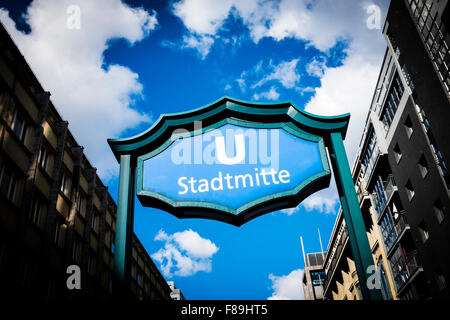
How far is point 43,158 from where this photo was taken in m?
21.7

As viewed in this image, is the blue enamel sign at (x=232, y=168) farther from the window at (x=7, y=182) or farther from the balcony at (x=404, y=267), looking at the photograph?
the balcony at (x=404, y=267)

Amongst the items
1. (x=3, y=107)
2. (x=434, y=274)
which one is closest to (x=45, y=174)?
(x=3, y=107)

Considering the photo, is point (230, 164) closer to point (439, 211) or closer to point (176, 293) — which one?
point (439, 211)

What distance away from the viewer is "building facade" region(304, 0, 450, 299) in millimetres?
21550

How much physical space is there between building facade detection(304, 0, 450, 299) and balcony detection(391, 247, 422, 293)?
0.07 m

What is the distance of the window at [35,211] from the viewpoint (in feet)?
63.9

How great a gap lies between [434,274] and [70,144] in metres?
25.2

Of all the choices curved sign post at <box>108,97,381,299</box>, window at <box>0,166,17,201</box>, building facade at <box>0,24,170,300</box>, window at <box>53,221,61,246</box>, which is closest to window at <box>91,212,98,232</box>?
building facade at <box>0,24,170,300</box>

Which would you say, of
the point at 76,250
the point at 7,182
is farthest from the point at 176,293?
the point at 7,182

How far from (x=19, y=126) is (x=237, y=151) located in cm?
1706

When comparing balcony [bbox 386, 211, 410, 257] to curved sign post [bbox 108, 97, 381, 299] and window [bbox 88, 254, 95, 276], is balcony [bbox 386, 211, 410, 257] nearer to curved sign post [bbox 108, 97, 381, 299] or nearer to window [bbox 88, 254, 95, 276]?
window [bbox 88, 254, 95, 276]

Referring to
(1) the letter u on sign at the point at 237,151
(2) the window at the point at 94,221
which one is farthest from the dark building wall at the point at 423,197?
(2) the window at the point at 94,221

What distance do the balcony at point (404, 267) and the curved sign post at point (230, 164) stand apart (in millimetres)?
25676
